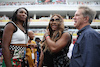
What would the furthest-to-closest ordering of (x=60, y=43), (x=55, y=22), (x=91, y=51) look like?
1. (x=55, y=22)
2. (x=60, y=43)
3. (x=91, y=51)

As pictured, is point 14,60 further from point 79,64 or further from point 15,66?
point 79,64

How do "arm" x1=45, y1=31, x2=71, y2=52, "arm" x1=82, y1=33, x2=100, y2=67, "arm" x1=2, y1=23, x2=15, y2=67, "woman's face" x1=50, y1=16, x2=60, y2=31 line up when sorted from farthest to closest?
"woman's face" x1=50, y1=16, x2=60, y2=31
"arm" x1=45, y1=31, x2=71, y2=52
"arm" x1=2, y1=23, x2=15, y2=67
"arm" x1=82, y1=33, x2=100, y2=67

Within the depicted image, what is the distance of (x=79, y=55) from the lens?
0.90 metres

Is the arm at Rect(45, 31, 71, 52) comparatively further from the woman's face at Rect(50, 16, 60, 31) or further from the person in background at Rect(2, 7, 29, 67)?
the person in background at Rect(2, 7, 29, 67)

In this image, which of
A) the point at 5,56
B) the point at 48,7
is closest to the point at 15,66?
the point at 5,56

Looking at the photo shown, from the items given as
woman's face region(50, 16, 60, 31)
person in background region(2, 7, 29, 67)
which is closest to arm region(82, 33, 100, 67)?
woman's face region(50, 16, 60, 31)

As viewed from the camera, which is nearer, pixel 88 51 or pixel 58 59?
pixel 88 51

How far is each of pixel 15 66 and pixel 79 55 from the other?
86cm

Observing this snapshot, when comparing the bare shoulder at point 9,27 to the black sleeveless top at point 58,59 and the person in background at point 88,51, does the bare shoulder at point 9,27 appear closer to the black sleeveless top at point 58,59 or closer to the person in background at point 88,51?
the black sleeveless top at point 58,59

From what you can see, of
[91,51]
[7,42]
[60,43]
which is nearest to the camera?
[91,51]

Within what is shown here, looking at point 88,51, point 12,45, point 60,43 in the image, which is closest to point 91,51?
point 88,51

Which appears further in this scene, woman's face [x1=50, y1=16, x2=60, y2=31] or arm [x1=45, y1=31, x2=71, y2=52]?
woman's face [x1=50, y1=16, x2=60, y2=31]

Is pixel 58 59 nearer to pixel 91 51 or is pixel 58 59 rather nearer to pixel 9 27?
pixel 91 51

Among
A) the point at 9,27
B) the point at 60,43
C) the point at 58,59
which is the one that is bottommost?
the point at 58,59
